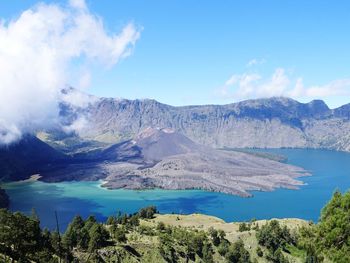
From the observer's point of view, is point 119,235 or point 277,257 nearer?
point 119,235

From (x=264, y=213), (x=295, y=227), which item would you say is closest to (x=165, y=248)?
(x=295, y=227)

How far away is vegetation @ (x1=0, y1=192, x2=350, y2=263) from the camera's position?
26.8 meters

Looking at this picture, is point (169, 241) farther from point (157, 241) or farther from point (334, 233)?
point (334, 233)

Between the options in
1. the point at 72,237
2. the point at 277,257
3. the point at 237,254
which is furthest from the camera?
the point at 277,257

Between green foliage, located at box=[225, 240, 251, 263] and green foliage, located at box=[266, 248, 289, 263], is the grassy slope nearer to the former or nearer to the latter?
green foliage, located at box=[266, 248, 289, 263]

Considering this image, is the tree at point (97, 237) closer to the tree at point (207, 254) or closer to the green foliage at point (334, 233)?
the tree at point (207, 254)

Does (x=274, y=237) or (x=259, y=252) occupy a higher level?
(x=274, y=237)

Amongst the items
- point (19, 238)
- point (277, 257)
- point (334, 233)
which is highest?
point (334, 233)

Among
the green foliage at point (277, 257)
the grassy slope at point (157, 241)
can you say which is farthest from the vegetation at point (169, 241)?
the green foliage at point (277, 257)

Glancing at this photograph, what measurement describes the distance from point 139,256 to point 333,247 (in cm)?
4691

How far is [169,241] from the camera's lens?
76.3 m

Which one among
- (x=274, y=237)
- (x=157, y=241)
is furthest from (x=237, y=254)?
(x=157, y=241)

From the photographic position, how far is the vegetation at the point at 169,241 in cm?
2681

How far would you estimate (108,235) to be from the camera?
69812 millimetres
